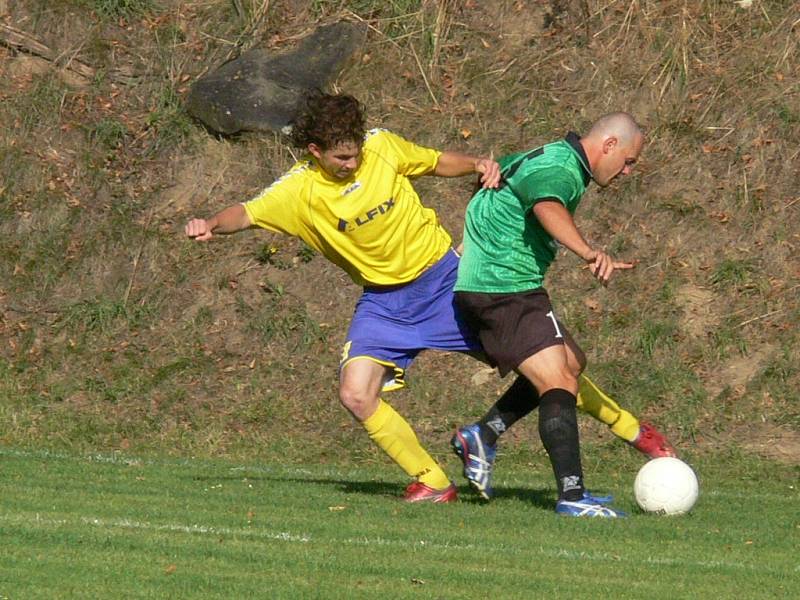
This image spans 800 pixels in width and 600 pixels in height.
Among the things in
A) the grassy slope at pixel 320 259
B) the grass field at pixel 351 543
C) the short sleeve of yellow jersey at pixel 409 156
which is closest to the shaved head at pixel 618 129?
the short sleeve of yellow jersey at pixel 409 156

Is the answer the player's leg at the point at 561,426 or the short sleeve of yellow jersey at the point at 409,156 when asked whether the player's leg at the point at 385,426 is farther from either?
the short sleeve of yellow jersey at the point at 409,156

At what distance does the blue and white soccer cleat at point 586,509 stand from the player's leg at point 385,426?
892 millimetres

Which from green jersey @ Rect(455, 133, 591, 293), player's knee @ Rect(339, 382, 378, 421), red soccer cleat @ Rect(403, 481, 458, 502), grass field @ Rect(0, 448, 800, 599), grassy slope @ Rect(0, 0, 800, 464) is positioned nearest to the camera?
grass field @ Rect(0, 448, 800, 599)

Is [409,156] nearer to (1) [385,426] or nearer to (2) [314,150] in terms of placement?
(2) [314,150]

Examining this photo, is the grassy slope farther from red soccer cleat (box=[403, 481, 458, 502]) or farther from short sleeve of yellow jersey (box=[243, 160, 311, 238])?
short sleeve of yellow jersey (box=[243, 160, 311, 238])

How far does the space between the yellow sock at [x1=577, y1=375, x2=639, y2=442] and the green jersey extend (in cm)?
86

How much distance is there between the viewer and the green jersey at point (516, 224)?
796 cm

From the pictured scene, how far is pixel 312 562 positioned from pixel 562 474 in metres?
1.93

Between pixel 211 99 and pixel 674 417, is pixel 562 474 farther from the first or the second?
pixel 211 99

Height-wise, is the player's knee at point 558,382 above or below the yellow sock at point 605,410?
above

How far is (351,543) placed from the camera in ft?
22.8

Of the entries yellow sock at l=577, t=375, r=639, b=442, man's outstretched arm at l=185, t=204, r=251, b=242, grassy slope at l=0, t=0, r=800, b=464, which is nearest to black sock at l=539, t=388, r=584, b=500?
yellow sock at l=577, t=375, r=639, b=442

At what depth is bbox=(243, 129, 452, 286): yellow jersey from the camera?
334 inches

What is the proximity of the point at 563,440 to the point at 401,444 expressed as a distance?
1090mm
